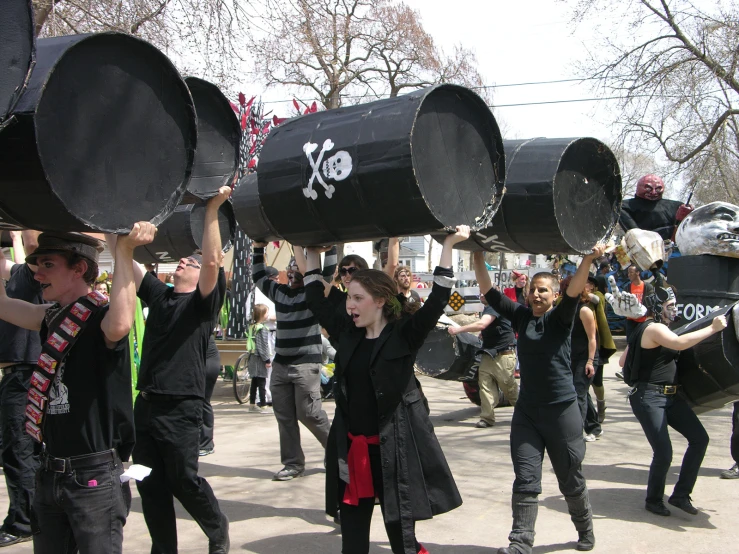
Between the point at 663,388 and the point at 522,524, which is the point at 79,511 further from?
the point at 663,388

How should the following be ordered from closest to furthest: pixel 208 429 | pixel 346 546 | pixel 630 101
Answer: pixel 346 546, pixel 208 429, pixel 630 101

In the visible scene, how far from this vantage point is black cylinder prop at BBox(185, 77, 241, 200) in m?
3.42

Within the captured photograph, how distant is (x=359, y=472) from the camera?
377cm

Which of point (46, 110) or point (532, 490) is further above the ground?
point (46, 110)

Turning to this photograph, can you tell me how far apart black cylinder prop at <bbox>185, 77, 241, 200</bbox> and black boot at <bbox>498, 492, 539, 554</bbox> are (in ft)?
8.26

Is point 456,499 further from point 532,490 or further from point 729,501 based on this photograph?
point 729,501

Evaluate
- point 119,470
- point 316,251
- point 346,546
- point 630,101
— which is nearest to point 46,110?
point 119,470

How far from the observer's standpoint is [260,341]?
9867mm

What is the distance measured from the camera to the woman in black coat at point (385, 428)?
3732 millimetres

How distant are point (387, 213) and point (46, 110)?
1.58 m

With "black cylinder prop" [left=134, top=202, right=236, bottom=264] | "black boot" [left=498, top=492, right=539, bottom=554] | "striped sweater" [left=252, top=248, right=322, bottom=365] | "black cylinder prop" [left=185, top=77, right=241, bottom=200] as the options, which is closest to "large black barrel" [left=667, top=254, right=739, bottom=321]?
"black boot" [left=498, top=492, right=539, bottom=554]

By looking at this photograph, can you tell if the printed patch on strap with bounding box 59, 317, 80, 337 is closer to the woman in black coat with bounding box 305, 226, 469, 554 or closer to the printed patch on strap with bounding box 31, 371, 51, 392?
the printed patch on strap with bounding box 31, 371, 51, 392

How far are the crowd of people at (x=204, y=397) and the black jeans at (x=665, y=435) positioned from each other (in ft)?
0.03

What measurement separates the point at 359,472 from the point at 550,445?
136 cm
